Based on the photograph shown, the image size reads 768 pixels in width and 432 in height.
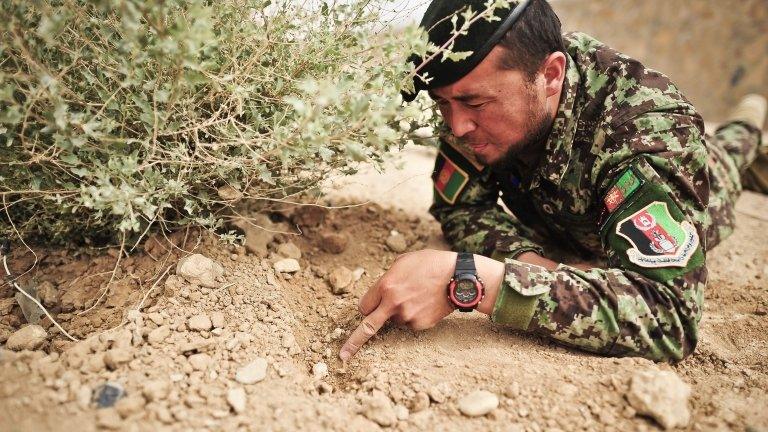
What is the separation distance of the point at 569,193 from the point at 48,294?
6.04 ft

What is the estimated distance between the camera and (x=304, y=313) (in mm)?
1781

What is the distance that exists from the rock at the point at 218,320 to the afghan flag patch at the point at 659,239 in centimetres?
126

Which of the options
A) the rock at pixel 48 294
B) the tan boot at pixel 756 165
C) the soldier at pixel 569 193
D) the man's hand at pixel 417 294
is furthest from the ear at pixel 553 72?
the tan boot at pixel 756 165

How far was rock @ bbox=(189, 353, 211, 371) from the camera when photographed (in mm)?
1388

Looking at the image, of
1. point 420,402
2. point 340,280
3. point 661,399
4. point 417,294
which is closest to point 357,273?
point 340,280

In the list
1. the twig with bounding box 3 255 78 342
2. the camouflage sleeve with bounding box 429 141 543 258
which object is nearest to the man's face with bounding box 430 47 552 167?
the camouflage sleeve with bounding box 429 141 543 258

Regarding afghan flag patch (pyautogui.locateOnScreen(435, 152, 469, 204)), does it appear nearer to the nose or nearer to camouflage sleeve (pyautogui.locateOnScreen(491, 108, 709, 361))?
the nose

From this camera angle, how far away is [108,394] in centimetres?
125

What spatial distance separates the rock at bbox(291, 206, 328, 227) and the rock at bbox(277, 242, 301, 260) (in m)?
0.19

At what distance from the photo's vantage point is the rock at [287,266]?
1.91 meters

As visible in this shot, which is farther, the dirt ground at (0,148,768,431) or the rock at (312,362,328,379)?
the rock at (312,362,328,379)

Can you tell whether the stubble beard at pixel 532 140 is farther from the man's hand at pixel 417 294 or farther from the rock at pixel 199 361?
the rock at pixel 199 361

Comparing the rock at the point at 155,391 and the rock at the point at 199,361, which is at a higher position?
the rock at the point at 155,391

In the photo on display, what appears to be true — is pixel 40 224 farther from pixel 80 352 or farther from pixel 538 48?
pixel 538 48
